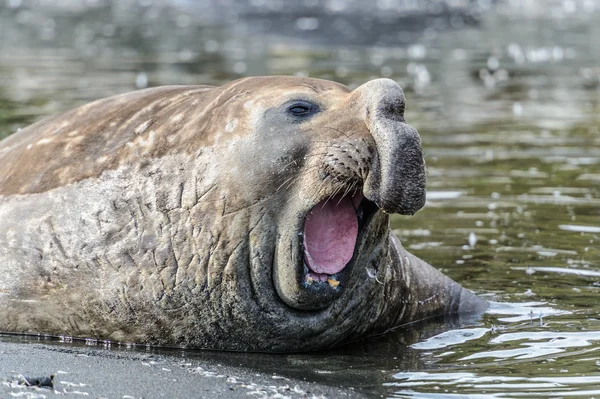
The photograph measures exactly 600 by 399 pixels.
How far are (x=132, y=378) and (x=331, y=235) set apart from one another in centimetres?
115

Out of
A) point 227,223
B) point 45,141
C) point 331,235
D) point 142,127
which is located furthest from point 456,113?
point 227,223

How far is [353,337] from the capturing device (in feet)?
19.3

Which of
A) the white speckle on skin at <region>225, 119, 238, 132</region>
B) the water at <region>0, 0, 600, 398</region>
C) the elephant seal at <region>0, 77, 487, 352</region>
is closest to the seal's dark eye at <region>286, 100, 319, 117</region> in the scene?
the elephant seal at <region>0, 77, 487, 352</region>

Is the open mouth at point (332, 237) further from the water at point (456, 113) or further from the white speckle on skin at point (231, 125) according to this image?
the white speckle on skin at point (231, 125)

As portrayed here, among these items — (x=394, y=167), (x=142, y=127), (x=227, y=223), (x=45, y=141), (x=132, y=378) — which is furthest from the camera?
(x=45, y=141)

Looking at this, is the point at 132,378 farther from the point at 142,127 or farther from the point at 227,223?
the point at 142,127

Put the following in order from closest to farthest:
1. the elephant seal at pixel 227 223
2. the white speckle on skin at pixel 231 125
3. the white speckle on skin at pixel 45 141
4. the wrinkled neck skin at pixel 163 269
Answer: the elephant seal at pixel 227 223, the wrinkled neck skin at pixel 163 269, the white speckle on skin at pixel 231 125, the white speckle on skin at pixel 45 141

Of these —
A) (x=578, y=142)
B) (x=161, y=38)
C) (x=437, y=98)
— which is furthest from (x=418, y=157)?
(x=161, y=38)

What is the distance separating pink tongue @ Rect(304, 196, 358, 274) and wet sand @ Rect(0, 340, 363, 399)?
0.62 metres

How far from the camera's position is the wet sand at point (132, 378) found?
460 centimetres

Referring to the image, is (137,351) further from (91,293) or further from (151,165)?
(151,165)

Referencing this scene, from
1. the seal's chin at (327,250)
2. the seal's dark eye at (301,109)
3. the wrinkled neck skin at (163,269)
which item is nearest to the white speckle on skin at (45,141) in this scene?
the wrinkled neck skin at (163,269)

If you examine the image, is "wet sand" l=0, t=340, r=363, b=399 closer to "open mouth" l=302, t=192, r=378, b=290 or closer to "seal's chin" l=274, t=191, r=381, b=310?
"seal's chin" l=274, t=191, r=381, b=310

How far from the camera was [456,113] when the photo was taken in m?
14.7
